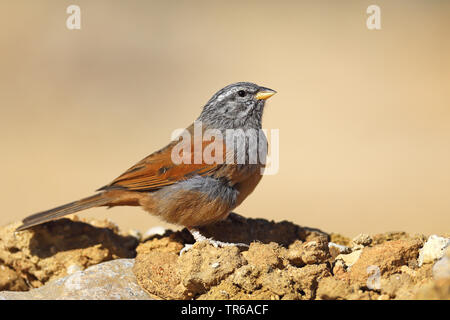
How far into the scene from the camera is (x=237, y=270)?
415cm

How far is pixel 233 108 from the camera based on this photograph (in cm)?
589

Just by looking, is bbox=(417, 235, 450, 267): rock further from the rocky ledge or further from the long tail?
the long tail

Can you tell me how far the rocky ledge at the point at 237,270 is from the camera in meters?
3.95

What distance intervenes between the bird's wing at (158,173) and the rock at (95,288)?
3.36 ft

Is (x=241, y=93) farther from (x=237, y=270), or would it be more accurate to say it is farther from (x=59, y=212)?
(x=237, y=270)

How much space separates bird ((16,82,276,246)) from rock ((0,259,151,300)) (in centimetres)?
87

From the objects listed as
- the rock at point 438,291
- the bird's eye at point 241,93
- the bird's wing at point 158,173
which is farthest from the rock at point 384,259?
the bird's eye at point 241,93

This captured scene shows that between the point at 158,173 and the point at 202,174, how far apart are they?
19.6 inches

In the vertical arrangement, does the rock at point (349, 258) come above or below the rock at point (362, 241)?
below

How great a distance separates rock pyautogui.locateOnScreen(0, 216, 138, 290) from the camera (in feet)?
17.5

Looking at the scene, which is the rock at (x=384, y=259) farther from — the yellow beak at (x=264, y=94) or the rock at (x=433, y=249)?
the yellow beak at (x=264, y=94)

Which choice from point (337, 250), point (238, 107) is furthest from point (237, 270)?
point (238, 107)
